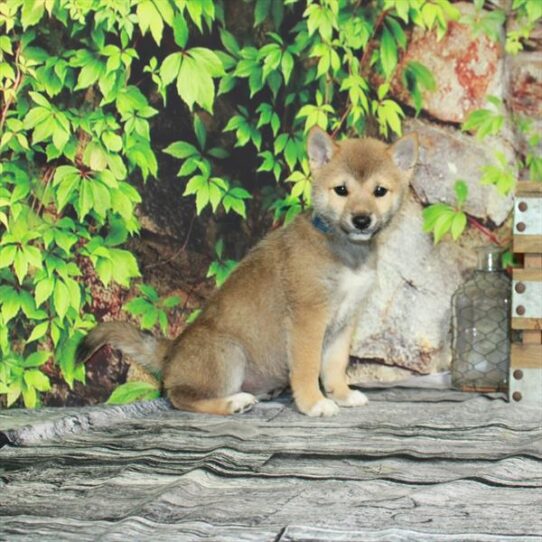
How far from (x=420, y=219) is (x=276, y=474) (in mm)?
1792

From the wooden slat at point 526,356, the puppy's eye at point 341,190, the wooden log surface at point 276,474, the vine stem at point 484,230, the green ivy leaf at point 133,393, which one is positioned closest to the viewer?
the wooden log surface at point 276,474

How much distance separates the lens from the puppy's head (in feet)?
9.62

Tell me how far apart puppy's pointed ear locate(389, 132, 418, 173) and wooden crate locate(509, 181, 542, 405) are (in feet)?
1.34

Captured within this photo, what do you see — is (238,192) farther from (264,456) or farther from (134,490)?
(134,490)

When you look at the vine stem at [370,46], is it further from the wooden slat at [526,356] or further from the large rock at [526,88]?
the wooden slat at [526,356]

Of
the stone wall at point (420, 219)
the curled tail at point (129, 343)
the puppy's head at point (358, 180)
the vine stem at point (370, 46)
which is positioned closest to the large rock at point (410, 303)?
the stone wall at point (420, 219)

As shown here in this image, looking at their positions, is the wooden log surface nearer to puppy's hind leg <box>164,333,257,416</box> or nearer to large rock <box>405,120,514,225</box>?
puppy's hind leg <box>164,333,257,416</box>

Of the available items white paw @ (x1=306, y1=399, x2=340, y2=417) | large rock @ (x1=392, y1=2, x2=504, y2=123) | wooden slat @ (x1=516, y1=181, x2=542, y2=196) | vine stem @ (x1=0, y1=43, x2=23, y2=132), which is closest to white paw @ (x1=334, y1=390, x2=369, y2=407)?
white paw @ (x1=306, y1=399, x2=340, y2=417)

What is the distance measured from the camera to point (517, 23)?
3738 millimetres

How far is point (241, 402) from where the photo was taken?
3.00 meters

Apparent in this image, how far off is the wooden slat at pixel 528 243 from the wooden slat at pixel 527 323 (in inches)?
9.7

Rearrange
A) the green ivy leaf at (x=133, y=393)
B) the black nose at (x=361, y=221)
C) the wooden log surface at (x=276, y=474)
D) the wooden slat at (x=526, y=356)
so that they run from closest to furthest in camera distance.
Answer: the wooden log surface at (x=276, y=474), the black nose at (x=361, y=221), the wooden slat at (x=526, y=356), the green ivy leaf at (x=133, y=393)

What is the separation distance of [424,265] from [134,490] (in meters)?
1.99

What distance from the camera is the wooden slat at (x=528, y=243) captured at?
3.13 m
